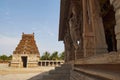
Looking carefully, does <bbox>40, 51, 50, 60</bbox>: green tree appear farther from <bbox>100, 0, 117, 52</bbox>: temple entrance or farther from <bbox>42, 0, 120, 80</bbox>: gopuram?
<bbox>100, 0, 117, 52</bbox>: temple entrance

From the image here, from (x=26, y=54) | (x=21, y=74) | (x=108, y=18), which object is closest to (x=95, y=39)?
(x=108, y=18)

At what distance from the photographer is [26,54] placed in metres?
47.2

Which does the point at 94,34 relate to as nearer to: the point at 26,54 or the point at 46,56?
the point at 26,54

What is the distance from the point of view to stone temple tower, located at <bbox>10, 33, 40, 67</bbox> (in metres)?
45.0

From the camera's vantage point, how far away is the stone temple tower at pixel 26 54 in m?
45.0

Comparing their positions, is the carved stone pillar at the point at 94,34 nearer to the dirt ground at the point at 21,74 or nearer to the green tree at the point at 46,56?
the dirt ground at the point at 21,74

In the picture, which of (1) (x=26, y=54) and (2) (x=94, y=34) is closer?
(2) (x=94, y=34)

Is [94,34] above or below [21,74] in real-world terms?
above

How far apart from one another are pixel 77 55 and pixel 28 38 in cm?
4533

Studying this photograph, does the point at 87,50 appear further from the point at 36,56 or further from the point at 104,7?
the point at 36,56

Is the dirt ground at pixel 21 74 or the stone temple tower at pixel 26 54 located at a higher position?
the stone temple tower at pixel 26 54

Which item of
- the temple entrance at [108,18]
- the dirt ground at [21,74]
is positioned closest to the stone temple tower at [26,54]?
the dirt ground at [21,74]

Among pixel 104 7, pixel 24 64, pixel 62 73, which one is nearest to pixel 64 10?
pixel 104 7

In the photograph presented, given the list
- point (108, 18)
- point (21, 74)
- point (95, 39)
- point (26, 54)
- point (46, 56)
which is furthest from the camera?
point (46, 56)
